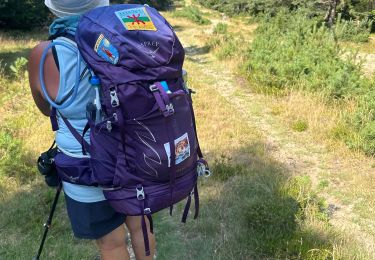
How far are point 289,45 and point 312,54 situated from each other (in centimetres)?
140

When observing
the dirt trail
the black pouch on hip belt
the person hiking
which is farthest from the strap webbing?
the dirt trail

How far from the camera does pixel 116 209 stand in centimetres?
207

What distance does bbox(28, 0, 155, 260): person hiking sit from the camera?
198 cm

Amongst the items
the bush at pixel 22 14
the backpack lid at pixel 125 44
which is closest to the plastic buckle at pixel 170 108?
the backpack lid at pixel 125 44

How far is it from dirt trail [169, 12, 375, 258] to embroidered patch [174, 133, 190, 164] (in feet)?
7.04

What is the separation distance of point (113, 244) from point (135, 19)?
1.15m

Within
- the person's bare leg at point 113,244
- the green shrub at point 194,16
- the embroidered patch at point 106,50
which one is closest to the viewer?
the embroidered patch at point 106,50

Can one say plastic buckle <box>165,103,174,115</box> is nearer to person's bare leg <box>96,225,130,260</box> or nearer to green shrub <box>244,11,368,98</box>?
person's bare leg <box>96,225,130,260</box>

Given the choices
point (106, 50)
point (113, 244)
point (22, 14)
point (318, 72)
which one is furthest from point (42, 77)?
point (22, 14)

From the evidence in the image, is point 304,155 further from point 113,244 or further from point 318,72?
point 113,244

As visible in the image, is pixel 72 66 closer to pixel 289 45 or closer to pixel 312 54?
pixel 312 54

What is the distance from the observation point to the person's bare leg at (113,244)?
2.27 metres

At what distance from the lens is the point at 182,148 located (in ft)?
6.73

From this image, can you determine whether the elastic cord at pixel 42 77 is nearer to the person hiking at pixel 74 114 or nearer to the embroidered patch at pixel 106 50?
the person hiking at pixel 74 114
